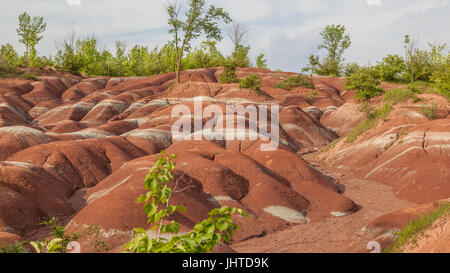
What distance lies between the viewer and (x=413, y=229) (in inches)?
353

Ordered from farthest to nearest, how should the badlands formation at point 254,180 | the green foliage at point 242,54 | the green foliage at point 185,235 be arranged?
1. the green foliage at point 242,54
2. the badlands formation at point 254,180
3. the green foliage at point 185,235

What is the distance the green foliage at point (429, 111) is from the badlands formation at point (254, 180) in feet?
1.02

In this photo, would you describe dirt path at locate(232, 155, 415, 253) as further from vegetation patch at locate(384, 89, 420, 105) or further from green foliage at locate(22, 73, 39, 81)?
green foliage at locate(22, 73, 39, 81)

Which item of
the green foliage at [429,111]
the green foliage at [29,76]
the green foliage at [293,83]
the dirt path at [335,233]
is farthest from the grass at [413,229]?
the green foliage at [29,76]

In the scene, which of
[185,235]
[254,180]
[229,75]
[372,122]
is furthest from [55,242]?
[229,75]

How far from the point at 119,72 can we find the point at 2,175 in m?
57.0

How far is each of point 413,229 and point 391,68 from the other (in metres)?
45.1

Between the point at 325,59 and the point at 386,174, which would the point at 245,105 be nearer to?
the point at 386,174

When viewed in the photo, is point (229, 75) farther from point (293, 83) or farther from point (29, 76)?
point (29, 76)

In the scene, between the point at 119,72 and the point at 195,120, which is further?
the point at 119,72

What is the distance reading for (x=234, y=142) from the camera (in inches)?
915

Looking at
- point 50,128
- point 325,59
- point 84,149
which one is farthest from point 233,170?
point 325,59

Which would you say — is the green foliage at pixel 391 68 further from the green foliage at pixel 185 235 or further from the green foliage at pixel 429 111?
the green foliage at pixel 185 235

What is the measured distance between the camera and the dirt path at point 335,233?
11320 millimetres
